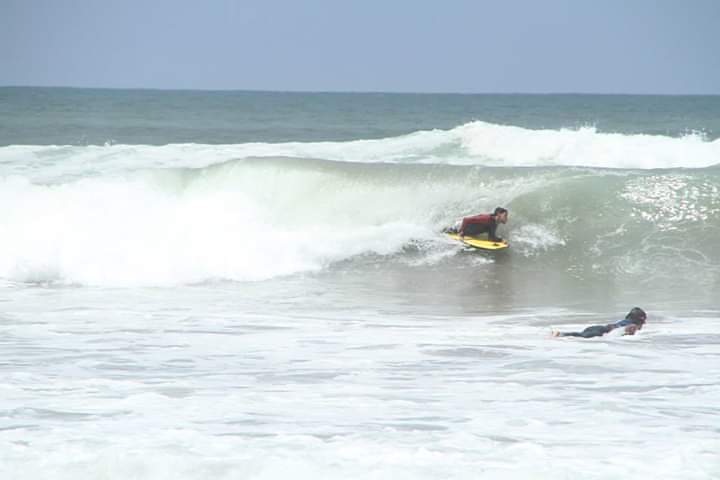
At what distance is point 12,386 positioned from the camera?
7.91 meters

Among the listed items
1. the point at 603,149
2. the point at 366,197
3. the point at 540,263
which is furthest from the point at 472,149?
the point at 540,263

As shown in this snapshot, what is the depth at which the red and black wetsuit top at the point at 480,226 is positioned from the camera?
50.6 feet

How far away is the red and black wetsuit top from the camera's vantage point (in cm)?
1541

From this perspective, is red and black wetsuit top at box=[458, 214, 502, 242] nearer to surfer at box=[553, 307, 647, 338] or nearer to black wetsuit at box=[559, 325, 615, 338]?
surfer at box=[553, 307, 647, 338]

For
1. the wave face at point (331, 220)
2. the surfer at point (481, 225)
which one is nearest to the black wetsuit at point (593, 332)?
the wave face at point (331, 220)

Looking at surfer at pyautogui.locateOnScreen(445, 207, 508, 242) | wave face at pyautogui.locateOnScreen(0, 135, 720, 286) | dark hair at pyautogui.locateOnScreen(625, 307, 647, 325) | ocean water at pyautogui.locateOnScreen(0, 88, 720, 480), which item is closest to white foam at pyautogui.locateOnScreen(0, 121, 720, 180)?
ocean water at pyautogui.locateOnScreen(0, 88, 720, 480)

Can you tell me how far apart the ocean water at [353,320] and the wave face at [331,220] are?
0.05m

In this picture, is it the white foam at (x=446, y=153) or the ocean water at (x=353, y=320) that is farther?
the white foam at (x=446, y=153)

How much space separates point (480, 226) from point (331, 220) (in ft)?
9.66

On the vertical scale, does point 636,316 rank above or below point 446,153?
below

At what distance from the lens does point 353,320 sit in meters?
11.3

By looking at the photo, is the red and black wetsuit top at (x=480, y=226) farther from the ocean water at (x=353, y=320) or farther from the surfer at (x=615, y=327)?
the surfer at (x=615, y=327)

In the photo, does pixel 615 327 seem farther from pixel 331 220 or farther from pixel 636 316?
pixel 331 220

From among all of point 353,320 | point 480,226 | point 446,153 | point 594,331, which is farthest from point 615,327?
point 446,153
